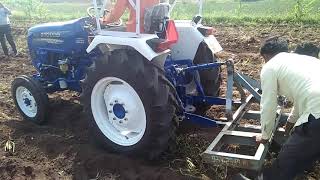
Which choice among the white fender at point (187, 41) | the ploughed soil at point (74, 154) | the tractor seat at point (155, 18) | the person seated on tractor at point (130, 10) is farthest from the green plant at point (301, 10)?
the person seated on tractor at point (130, 10)

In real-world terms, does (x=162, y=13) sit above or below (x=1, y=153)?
above

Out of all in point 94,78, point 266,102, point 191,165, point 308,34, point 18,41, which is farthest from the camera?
point 18,41

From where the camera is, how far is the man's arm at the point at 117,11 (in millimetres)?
4699

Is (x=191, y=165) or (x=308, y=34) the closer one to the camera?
(x=191, y=165)

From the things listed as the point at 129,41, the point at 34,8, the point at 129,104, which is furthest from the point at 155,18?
the point at 34,8

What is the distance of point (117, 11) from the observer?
477 centimetres

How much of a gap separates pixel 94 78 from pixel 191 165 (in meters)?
1.41

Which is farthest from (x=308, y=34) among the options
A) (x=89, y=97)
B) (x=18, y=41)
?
(x=18, y=41)

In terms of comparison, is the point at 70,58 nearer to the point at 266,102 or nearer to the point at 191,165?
the point at 191,165

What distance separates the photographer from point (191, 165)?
171 inches

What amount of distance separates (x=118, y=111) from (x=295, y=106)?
1.98 metres

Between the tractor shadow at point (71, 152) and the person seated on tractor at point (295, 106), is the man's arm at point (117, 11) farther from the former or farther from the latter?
the person seated on tractor at point (295, 106)

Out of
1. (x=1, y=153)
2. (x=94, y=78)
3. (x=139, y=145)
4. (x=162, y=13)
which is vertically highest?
(x=162, y=13)

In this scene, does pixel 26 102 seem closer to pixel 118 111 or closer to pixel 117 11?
pixel 118 111
